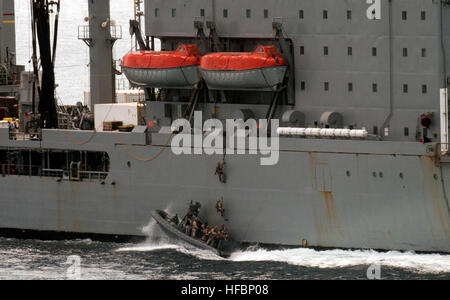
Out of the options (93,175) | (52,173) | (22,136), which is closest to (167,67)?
(93,175)

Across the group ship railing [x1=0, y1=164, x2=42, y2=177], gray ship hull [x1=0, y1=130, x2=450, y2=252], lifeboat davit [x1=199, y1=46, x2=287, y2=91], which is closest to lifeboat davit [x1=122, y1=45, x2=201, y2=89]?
lifeboat davit [x1=199, y1=46, x2=287, y2=91]

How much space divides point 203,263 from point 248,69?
233 inches

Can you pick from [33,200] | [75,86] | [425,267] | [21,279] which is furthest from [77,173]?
[75,86]

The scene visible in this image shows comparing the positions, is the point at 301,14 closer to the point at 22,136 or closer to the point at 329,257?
the point at 329,257

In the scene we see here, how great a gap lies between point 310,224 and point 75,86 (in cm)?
5533

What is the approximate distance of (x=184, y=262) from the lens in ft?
110

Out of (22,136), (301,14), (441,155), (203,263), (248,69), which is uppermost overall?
(301,14)

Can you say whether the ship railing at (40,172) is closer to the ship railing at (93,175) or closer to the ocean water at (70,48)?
the ship railing at (93,175)

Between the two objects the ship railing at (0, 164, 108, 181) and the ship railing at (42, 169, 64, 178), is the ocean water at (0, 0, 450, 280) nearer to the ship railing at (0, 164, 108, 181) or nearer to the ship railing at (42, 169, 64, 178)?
the ship railing at (0, 164, 108, 181)

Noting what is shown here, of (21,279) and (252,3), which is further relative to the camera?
(252,3)

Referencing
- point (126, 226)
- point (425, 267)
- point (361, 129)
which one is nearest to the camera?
point (425, 267)

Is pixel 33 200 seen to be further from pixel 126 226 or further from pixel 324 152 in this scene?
pixel 324 152

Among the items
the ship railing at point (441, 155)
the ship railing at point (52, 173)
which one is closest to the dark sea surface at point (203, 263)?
the ship railing at point (441, 155)

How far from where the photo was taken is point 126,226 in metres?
36.5
